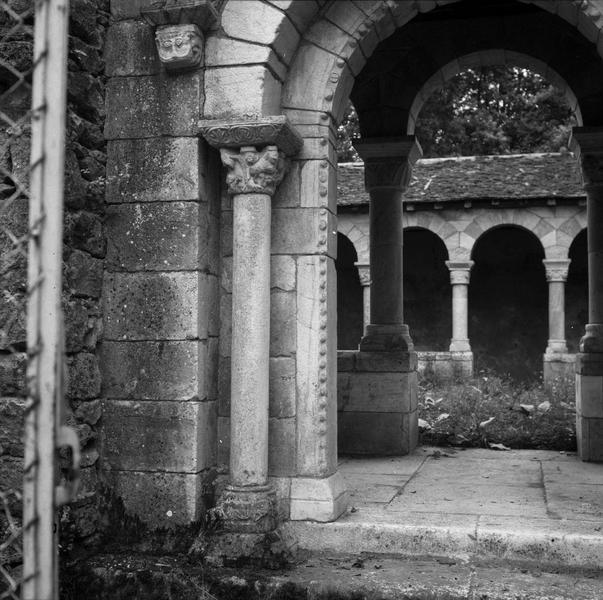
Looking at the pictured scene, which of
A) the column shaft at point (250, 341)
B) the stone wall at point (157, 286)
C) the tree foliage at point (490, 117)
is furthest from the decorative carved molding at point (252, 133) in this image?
the tree foliage at point (490, 117)

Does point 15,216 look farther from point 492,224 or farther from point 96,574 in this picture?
point 492,224

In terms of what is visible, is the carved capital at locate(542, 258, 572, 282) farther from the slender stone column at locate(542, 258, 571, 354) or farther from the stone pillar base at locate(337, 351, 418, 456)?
the stone pillar base at locate(337, 351, 418, 456)

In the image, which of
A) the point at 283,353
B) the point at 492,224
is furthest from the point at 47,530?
the point at 492,224

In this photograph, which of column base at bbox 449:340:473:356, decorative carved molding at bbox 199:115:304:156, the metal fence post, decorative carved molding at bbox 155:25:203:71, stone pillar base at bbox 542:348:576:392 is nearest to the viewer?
the metal fence post

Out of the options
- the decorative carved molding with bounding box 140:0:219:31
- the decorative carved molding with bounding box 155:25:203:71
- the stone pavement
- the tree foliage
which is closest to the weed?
the stone pavement

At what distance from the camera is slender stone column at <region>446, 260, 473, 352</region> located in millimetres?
15266

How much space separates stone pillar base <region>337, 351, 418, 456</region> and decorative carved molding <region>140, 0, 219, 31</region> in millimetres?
3549

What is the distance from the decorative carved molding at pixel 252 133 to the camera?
3.92 meters

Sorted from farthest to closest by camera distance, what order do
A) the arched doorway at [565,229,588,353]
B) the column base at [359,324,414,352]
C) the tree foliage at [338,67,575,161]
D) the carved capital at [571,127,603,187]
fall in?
the tree foliage at [338,67,575,161], the arched doorway at [565,229,588,353], the column base at [359,324,414,352], the carved capital at [571,127,603,187]

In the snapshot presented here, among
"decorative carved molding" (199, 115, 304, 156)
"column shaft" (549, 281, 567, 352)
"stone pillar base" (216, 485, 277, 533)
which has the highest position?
"decorative carved molding" (199, 115, 304, 156)

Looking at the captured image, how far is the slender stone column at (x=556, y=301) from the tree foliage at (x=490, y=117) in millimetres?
6887

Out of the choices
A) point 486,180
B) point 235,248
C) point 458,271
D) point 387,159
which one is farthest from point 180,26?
point 458,271

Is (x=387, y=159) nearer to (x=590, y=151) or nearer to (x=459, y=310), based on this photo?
(x=590, y=151)

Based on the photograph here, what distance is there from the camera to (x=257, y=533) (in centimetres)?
383
